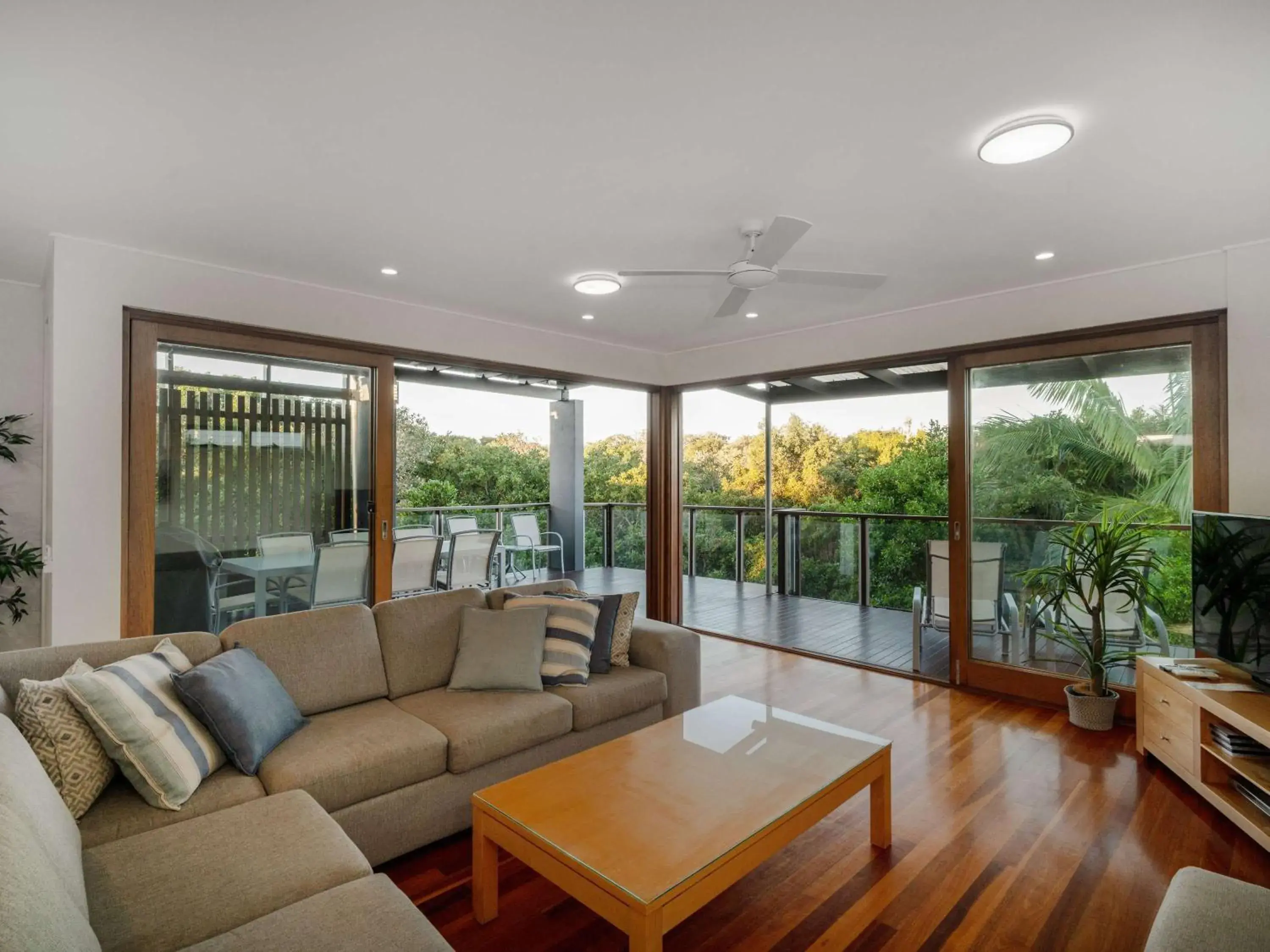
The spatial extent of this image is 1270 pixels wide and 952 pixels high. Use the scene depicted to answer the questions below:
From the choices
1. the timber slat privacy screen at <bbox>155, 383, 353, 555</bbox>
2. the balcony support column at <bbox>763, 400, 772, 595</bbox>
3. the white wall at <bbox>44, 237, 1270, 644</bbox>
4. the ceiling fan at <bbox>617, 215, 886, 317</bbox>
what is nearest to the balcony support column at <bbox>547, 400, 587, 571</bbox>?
the balcony support column at <bbox>763, 400, 772, 595</bbox>

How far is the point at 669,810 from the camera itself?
193 cm

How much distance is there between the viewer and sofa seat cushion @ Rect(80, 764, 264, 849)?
176 centimetres

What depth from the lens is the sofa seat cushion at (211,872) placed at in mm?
1400

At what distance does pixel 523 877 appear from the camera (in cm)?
223

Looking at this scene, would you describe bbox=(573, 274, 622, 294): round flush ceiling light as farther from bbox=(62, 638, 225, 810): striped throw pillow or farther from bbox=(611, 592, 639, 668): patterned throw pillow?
bbox=(62, 638, 225, 810): striped throw pillow

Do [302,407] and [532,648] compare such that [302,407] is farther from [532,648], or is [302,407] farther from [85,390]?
[532,648]

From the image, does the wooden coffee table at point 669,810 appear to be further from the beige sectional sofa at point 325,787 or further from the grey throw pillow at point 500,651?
the grey throw pillow at point 500,651

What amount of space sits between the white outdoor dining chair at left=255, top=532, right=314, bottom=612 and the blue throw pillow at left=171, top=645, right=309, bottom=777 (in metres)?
1.73

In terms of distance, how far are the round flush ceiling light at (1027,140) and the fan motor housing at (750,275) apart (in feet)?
2.93

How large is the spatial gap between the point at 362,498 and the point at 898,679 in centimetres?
372

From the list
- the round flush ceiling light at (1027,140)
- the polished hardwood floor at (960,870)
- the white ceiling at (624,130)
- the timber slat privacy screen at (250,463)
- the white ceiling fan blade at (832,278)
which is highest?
the white ceiling at (624,130)

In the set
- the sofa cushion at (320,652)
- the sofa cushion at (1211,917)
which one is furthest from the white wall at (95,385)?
the sofa cushion at (1211,917)

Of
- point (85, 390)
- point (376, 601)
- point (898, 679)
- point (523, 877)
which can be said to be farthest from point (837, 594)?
point (85, 390)

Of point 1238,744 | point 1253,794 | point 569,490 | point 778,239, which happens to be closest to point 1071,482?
point 1238,744
